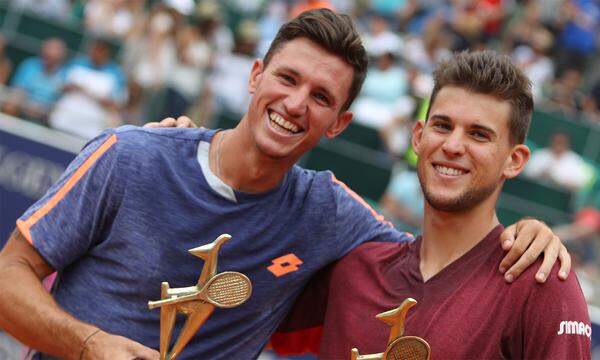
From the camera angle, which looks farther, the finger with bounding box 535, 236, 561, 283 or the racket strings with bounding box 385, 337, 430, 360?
the finger with bounding box 535, 236, 561, 283

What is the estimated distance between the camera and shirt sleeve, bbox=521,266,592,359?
10.7 feet

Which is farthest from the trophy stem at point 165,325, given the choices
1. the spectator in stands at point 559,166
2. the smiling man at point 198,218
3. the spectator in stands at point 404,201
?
the spectator in stands at point 559,166

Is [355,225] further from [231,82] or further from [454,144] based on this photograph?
[231,82]

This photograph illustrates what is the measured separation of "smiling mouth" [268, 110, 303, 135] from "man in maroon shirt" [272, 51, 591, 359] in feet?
1.49

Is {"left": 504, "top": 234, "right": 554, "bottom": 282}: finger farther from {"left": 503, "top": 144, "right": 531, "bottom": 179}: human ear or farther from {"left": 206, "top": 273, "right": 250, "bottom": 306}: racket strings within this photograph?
→ {"left": 206, "top": 273, "right": 250, "bottom": 306}: racket strings

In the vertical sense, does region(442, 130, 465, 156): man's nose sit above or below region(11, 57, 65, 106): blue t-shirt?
above

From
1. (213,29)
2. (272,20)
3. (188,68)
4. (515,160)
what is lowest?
(515,160)

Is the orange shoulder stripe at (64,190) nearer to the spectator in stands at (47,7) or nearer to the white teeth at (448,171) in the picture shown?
the white teeth at (448,171)

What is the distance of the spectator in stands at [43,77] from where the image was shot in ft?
33.0

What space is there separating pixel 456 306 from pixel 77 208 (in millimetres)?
1363

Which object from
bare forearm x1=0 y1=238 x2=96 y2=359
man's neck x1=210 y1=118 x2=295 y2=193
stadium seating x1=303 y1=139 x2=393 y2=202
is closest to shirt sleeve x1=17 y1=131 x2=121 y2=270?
bare forearm x1=0 y1=238 x2=96 y2=359

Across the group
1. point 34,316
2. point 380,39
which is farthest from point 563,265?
point 380,39

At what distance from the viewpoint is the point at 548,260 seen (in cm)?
340

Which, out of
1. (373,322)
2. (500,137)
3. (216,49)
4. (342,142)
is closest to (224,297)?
(373,322)
